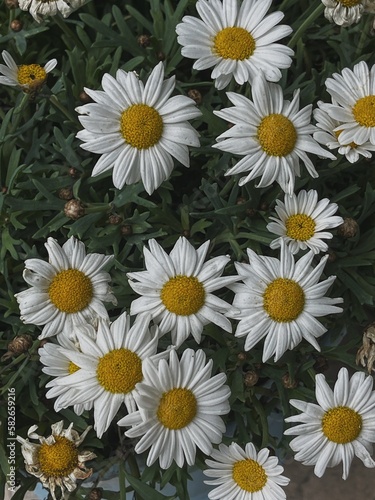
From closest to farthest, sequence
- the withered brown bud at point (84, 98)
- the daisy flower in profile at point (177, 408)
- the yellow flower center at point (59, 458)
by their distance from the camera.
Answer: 1. the daisy flower in profile at point (177, 408)
2. the yellow flower center at point (59, 458)
3. the withered brown bud at point (84, 98)

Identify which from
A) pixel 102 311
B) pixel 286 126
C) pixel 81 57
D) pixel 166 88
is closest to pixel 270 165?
pixel 286 126

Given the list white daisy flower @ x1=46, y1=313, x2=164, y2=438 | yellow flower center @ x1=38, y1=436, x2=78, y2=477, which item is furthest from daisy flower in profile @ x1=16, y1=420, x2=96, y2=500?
white daisy flower @ x1=46, y1=313, x2=164, y2=438

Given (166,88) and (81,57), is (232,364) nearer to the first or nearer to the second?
(166,88)

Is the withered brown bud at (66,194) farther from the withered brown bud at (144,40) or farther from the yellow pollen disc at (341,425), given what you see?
the yellow pollen disc at (341,425)

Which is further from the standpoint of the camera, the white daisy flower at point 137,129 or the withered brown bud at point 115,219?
the withered brown bud at point 115,219

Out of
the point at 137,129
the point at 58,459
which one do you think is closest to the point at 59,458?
the point at 58,459

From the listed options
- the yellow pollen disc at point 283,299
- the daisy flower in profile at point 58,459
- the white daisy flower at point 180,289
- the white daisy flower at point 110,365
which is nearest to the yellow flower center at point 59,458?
the daisy flower in profile at point 58,459
